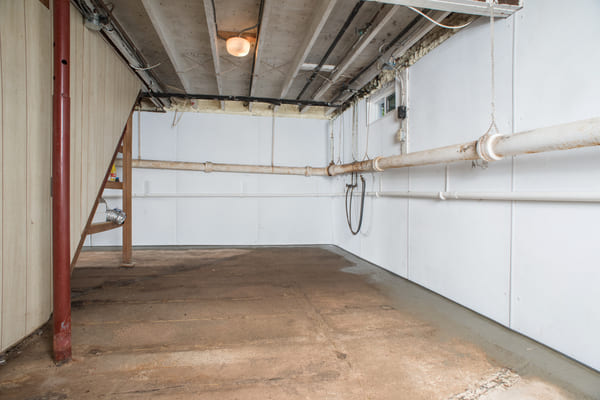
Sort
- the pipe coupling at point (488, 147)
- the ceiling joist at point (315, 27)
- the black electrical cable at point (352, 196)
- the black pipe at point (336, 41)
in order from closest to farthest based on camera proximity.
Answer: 1. the pipe coupling at point (488, 147)
2. the ceiling joist at point (315, 27)
3. the black pipe at point (336, 41)
4. the black electrical cable at point (352, 196)

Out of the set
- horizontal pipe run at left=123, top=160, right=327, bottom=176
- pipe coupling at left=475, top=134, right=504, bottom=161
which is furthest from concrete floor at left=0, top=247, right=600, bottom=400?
horizontal pipe run at left=123, top=160, right=327, bottom=176

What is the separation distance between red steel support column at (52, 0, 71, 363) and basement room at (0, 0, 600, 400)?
0.01m

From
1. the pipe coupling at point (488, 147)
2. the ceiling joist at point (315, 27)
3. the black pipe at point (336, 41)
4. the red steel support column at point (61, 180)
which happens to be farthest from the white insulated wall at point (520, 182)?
the red steel support column at point (61, 180)

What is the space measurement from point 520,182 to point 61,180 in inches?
115

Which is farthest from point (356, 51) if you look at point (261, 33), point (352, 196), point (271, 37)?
point (352, 196)

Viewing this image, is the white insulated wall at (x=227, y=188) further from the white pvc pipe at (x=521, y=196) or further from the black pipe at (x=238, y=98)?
the white pvc pipe at (x=521, y=196)

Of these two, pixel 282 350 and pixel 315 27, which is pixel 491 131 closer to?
pixel 315 27

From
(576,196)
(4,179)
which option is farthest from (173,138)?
(576,196)

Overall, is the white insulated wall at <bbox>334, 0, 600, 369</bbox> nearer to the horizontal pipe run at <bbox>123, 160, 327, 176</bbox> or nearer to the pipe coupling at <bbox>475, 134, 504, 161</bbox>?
the pipe coupling at <bbox>475, 134, 504, 161</bbox>

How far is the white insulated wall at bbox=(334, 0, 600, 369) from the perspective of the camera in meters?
1.66

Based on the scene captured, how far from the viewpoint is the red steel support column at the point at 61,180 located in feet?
5.43

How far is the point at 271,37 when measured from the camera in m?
3.31

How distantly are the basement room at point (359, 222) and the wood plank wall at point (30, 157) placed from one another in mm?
13

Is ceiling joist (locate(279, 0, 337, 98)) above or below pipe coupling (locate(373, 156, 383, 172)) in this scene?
above
